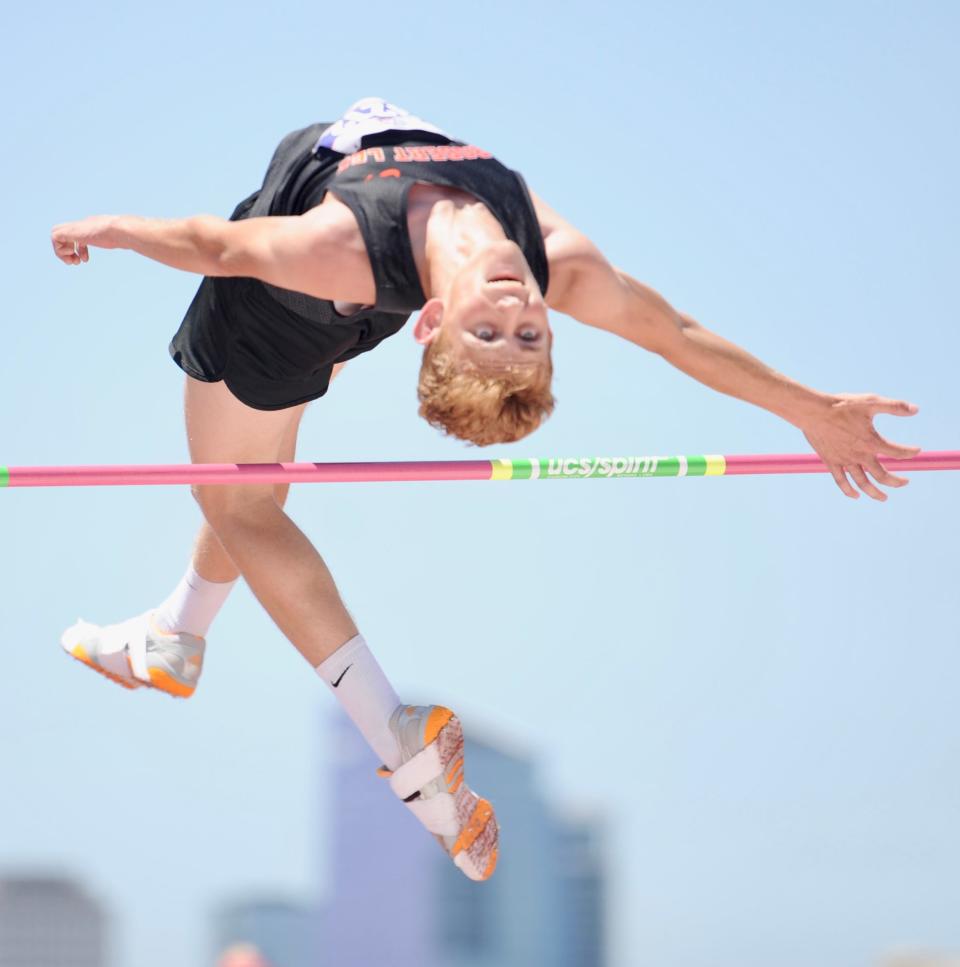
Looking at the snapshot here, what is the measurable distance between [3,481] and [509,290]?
5.70ft

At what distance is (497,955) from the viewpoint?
132ft

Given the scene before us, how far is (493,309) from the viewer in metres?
3.71

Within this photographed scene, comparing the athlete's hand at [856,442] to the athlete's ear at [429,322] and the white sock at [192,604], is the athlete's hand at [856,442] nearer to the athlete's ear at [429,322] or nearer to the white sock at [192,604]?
the athlete's ear at [429,322]

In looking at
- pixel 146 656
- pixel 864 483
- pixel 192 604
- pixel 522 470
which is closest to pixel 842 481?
pixel 864 483

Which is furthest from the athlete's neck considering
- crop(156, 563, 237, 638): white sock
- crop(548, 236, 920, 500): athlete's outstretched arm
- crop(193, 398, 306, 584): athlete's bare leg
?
crop(156, 563, 237, 638): white sock

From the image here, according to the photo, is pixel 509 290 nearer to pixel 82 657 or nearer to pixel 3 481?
pixel 3 481

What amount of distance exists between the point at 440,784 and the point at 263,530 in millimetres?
986

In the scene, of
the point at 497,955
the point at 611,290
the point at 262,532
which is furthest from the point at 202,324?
the point at 497,955

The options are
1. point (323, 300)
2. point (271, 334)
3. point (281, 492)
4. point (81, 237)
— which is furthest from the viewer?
point (281, 492)

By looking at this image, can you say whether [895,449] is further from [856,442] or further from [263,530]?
[263,530]

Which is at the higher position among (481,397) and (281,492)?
(281,492)

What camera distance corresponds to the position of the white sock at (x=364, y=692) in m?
4.76

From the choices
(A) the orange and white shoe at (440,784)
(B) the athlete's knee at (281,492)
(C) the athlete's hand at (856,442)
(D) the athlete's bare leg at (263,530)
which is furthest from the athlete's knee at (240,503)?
(C) the athlete's hand at (856,442)

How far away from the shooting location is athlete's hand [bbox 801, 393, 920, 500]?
466 cm
